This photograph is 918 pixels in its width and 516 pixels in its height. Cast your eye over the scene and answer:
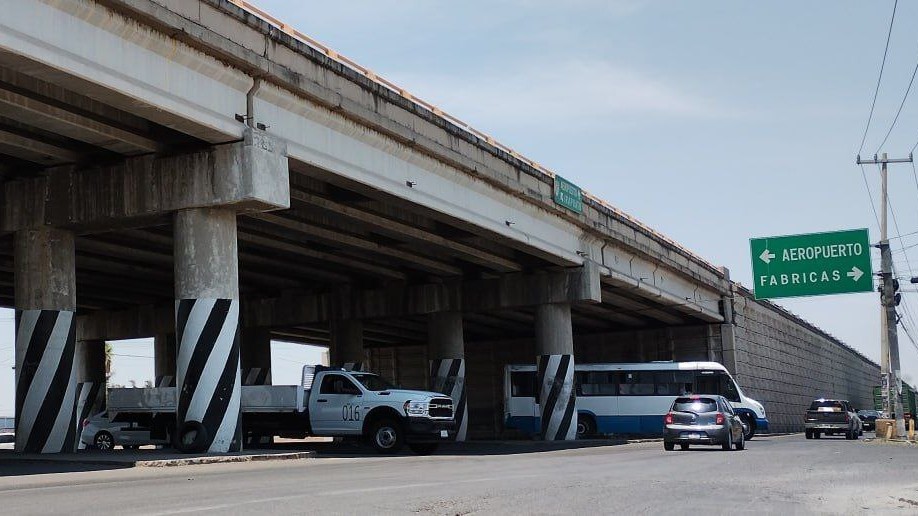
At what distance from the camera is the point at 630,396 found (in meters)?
45.9

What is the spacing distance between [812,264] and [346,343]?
19.9 m

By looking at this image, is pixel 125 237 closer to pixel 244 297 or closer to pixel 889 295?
pixel 244 297

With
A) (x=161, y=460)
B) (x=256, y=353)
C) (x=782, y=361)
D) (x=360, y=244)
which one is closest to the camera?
(x=161, y=460)

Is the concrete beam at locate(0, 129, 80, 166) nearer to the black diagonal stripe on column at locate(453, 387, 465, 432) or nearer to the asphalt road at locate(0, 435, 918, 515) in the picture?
the asphalt road at locate(0, 435, 918, 515)

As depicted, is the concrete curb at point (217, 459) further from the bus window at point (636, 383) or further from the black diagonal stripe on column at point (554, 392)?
the bus window at point (636, 383)

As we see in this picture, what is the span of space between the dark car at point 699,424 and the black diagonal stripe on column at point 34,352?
Answer: 15.1m

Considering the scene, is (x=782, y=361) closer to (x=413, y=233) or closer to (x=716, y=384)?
(x=716, y=384)

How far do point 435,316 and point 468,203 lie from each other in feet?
48.0

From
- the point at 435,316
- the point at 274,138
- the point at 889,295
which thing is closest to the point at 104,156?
the point at 274,138

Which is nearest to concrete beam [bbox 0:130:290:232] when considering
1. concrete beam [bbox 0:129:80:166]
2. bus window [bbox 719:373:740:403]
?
concrete beam [bbox 0:129:80:166]

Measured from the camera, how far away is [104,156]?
24.0 meters

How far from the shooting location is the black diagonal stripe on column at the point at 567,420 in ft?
135

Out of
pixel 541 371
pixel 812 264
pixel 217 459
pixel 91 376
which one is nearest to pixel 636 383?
pixel 541 371

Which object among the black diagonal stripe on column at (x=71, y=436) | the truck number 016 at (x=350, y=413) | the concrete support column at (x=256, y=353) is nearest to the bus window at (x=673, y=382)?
the concrete support column at (x=256, y=353)
